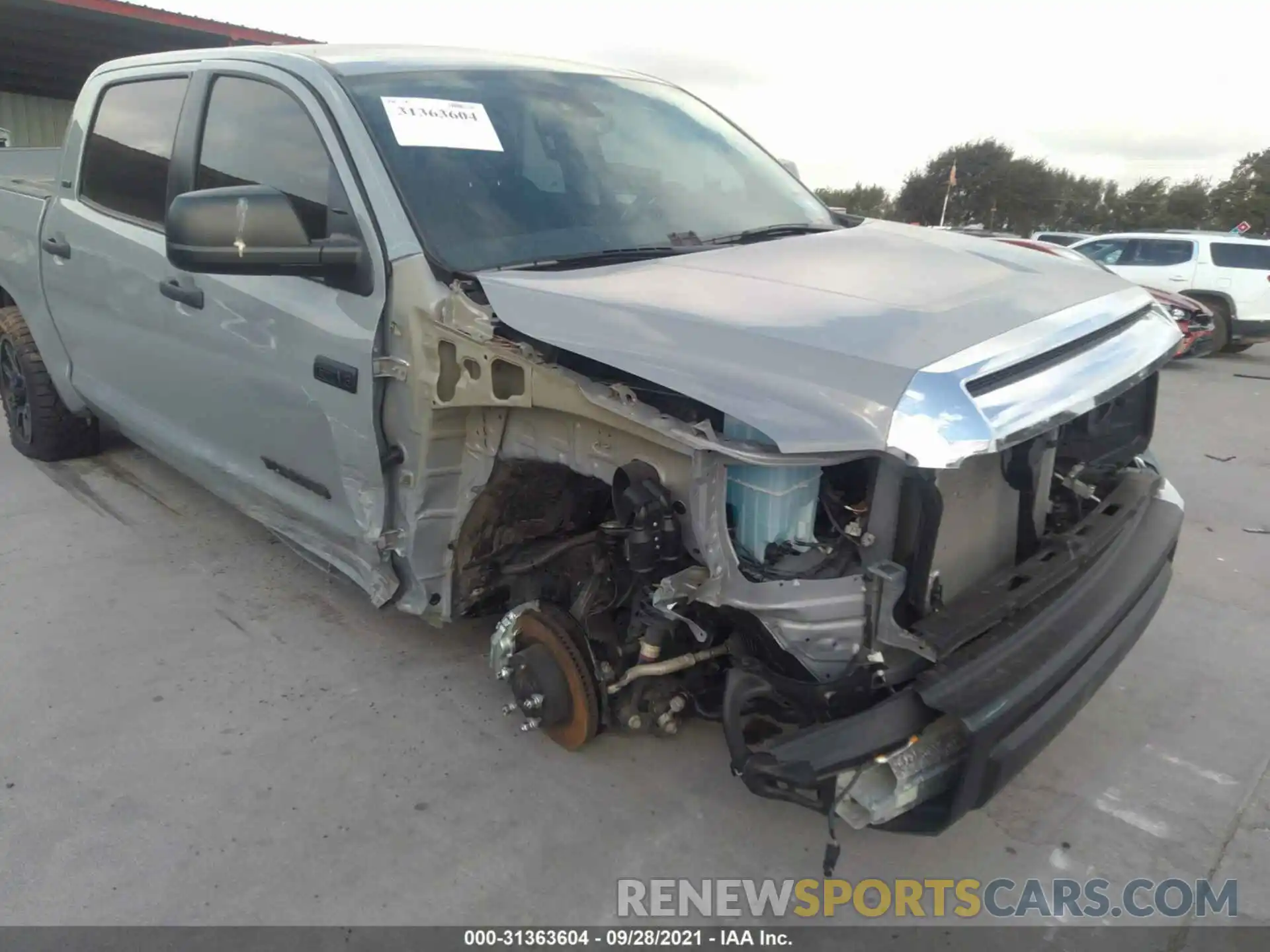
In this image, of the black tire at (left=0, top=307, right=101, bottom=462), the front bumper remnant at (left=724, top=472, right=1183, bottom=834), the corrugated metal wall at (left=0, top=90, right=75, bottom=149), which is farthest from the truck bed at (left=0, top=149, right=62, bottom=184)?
the corrugated metal wall at (left=0, top=90, right=75, bottom=149)

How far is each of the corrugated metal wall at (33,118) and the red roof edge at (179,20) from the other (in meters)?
6.22

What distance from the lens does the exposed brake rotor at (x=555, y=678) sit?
254 cm

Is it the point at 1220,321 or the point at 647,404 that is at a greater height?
the point at 647,404

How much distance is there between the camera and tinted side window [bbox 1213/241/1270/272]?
1150cm

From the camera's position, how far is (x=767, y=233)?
9.80 ft

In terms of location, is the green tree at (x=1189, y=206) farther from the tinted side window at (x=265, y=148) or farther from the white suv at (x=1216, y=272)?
the tinted side window at (x=265, y=148)

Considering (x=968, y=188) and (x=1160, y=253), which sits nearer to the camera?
(x=1160, y=253)

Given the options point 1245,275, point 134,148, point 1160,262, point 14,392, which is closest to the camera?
point 134,148

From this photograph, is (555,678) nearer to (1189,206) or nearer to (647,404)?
(647,404)

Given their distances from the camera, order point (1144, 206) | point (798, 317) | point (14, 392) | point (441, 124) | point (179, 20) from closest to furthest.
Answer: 1. point (798, 317)
2. point (441, 124)
3. point (14, 392)
4. point (179, 20)
5. point (1144, 206)

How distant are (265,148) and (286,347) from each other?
67 centimetres

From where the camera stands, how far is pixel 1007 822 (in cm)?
248

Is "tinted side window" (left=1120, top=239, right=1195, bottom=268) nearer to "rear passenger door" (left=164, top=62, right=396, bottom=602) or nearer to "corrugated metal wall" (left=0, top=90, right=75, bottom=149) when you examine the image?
"rear passenger door" (left=164, top=62, right=396, bottom=602)

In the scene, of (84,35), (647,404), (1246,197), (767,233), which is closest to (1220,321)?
(767,233)
